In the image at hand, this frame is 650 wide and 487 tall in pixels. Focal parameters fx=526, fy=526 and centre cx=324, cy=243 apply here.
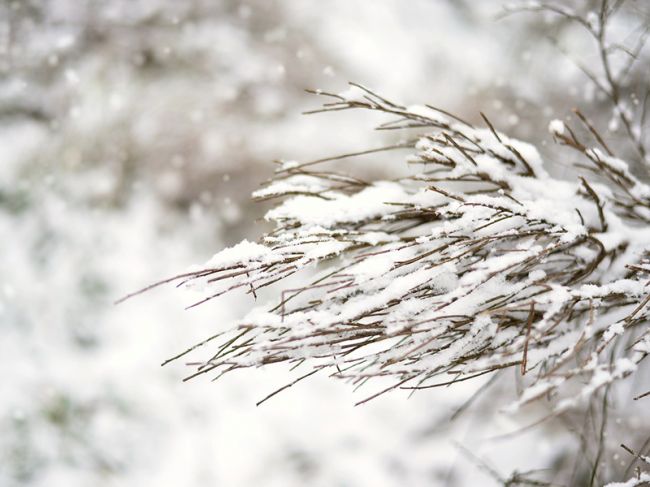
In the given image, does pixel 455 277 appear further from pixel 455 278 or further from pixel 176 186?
pixel 176 186

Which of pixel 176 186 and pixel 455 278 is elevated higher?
pixel 176 186

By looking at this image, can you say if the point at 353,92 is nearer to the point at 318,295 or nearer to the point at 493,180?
the point at 493,180

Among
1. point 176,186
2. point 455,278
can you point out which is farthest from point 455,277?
point 176,186

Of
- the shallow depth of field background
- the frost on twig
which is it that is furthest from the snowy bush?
the shallow depth of field background

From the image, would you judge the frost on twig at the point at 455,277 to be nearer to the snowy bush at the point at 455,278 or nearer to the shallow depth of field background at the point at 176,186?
the snowy bush at the point at 455,278

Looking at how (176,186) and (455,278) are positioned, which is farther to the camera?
(176,186)

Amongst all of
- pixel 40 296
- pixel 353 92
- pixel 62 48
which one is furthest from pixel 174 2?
pixel 353 92
